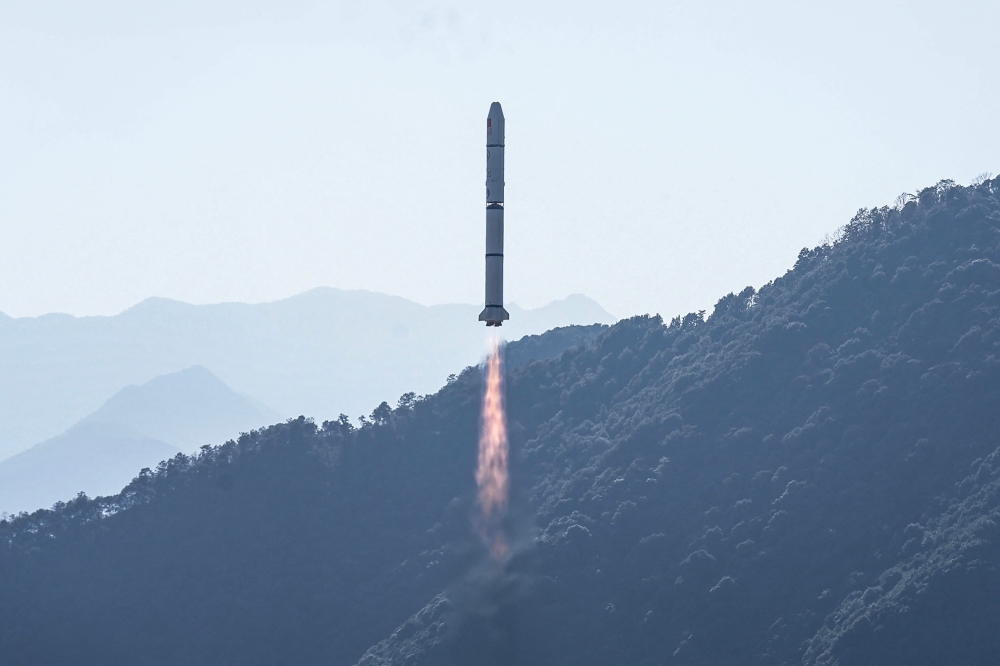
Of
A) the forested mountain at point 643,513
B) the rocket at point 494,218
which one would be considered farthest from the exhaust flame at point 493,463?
the rocket at point 494,218

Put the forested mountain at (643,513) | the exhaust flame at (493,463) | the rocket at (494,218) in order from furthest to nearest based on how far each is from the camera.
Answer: the exhaust flame at (493,463)
the forested mountain at (643,513)
the rocket at (494,218)

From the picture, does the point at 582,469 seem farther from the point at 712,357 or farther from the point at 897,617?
the point at 897,617

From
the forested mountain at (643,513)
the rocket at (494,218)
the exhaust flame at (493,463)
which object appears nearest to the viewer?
the rocket at (494,218)

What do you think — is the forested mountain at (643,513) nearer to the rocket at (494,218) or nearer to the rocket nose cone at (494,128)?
the rocket at (494,218)

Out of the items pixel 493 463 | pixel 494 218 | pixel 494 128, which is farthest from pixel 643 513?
pixel 494 128

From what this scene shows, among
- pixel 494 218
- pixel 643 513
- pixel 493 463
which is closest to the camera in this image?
pixel 494 218

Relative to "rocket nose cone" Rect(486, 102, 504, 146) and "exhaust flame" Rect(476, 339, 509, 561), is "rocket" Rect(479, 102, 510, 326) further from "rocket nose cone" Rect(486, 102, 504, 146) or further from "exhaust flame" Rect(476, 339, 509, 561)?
"exhaust flame" Rect(476, 339, 509, 561)

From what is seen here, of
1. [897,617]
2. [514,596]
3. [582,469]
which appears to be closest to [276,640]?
[514,596]

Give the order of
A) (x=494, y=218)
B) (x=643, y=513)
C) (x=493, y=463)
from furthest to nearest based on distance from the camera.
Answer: (x=493, y=463) → (x=643, y=513) → (x=494, y=218)

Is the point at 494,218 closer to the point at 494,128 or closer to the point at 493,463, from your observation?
the point at 494,128
